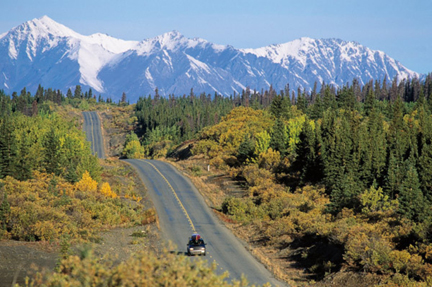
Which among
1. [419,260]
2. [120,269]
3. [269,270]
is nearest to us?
[120,269]

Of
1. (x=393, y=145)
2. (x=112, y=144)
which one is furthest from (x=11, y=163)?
(x=112, y=144)

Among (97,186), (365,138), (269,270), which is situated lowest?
(269,270)

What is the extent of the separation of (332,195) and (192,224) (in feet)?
44.5

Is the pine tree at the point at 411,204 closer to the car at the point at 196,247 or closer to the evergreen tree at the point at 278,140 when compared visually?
the car at the point at 196,247

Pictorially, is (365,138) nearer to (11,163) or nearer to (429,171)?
(429,171)

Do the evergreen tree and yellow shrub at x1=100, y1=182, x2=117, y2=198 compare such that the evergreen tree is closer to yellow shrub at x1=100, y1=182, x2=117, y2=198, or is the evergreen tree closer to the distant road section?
yellow shrub at x1=100, y1=182, x2=117, y2=198

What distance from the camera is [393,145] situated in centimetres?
6875

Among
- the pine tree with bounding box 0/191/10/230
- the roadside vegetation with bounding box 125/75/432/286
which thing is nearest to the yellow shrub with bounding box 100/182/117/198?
the roadside vegetation with bounding box 125/75/432/286

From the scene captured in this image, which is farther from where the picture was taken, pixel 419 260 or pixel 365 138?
pixel 365 138

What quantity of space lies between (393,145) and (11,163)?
52337mm

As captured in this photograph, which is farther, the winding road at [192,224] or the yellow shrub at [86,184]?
the yellow shrub at [86,184]

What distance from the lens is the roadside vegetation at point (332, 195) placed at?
28.4m

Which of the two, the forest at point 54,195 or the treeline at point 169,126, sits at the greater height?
the treeline at point 169,126

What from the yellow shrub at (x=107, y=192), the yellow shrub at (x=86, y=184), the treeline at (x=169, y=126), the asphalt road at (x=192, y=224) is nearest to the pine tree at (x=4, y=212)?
the asphalt road at (x=192, y=224)
